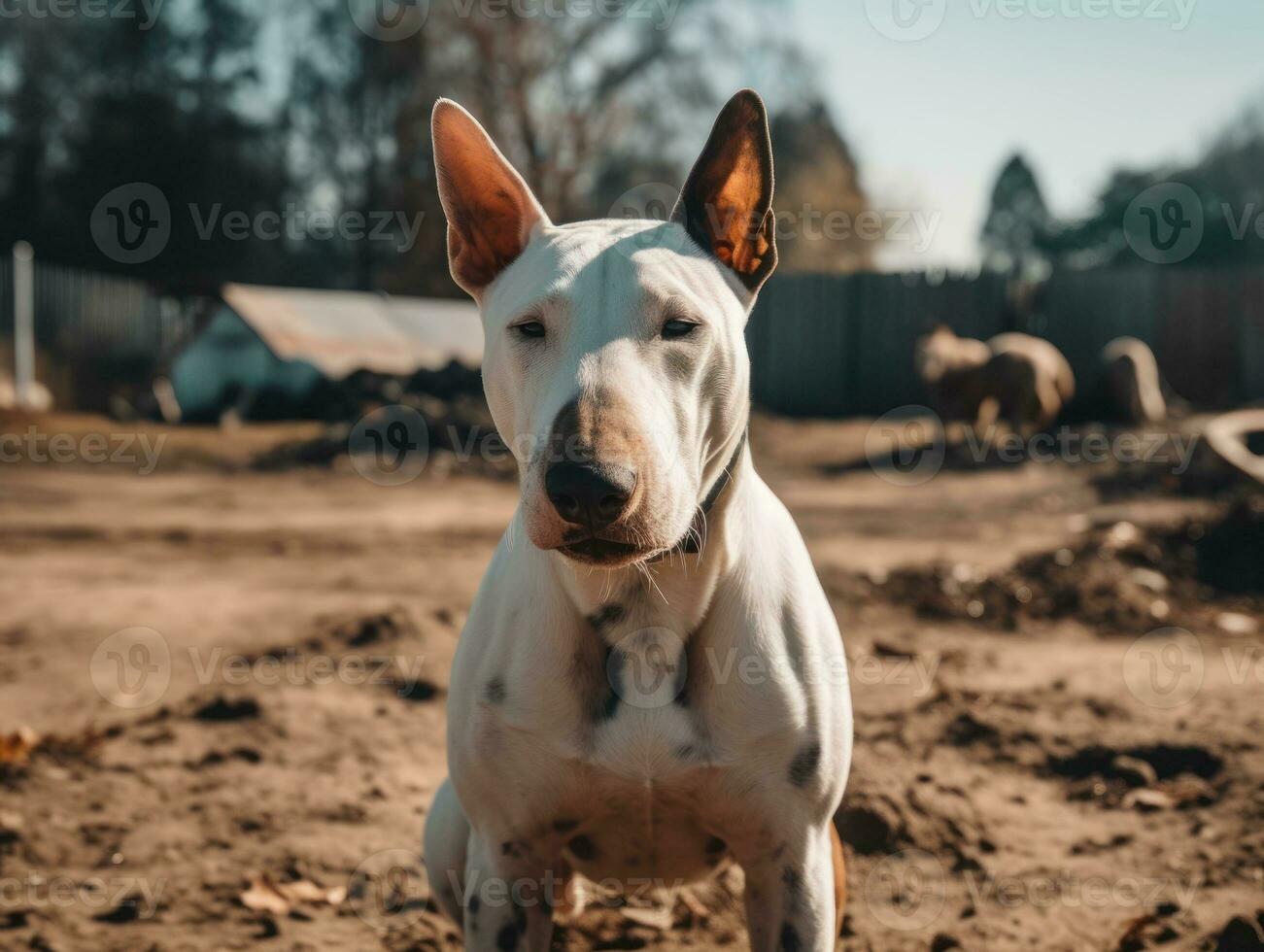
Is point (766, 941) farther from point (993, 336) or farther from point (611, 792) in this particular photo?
point (993, 336)

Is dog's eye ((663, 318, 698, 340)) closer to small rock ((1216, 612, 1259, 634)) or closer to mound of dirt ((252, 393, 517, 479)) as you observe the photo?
small rock ((1216, 612, 1259, 634))

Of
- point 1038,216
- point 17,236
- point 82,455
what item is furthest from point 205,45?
point 1038,216

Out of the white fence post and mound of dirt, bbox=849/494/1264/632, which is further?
the white fence post

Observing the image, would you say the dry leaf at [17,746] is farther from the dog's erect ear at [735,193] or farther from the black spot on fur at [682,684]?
the dog's erect ear at [735,193]

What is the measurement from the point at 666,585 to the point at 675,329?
1.84ft

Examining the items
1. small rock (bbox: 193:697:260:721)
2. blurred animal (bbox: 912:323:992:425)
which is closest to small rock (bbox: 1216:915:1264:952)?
small rock (bbox: 193:697:260:721)

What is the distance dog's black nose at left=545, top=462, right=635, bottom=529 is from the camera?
1979 millimetres

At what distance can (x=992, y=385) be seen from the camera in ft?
45.1

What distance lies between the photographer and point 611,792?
2.38 metres
